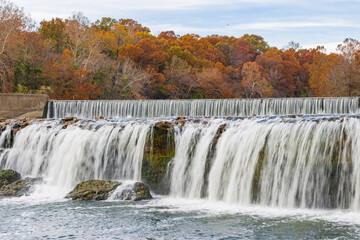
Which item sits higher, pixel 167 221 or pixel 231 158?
pixel 231 158

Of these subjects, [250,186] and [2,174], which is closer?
[250,186]

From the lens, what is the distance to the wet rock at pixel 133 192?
1318 cm

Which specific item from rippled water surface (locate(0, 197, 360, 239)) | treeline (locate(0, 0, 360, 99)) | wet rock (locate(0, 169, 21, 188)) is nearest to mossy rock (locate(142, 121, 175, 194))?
rippled water surface (locate(0, 197, 360, 239))

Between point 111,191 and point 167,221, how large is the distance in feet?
11.9

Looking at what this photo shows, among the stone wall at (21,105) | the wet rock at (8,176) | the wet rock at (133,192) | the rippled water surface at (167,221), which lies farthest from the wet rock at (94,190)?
the stone wall at (21,105)

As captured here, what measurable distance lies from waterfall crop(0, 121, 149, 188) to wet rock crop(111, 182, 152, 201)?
44.3 inches

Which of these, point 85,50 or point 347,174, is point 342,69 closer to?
point 85,50

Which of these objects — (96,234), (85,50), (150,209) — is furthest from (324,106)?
(85,50)

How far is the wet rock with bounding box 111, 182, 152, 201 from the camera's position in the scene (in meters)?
13.2

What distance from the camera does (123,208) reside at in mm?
11906

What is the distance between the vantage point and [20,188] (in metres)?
14.8

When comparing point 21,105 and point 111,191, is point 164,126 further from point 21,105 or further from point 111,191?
point 21,105

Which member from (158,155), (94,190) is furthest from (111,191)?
(158,155)

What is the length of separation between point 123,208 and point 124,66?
40.6m
